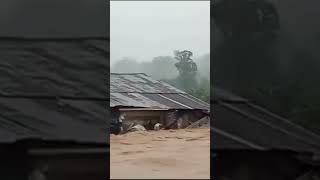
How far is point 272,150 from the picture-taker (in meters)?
1.62

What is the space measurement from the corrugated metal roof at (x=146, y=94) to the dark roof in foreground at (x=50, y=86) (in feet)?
0.84

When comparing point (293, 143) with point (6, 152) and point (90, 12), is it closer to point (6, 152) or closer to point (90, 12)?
point (90, 12)

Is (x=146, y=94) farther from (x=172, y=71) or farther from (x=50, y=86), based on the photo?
(x=50, y=86)

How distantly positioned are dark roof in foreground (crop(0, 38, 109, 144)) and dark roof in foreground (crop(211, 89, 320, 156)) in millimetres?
448

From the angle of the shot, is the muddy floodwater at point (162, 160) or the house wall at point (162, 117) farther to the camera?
Answer: the house wall at point (162, 117)

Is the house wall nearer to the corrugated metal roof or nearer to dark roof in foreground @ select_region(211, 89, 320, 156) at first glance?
the corrugated metal roof

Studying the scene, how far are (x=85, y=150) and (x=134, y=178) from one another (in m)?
0.22

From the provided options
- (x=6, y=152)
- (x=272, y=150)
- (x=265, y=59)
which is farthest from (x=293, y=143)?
(x=6, y=152)

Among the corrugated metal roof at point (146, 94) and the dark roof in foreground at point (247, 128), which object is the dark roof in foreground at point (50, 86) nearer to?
the corrugated metal roof at point (146, 94)

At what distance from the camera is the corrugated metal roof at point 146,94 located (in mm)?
1996

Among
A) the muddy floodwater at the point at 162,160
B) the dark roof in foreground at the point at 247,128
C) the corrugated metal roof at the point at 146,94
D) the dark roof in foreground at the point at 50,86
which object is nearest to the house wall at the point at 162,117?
the corrugated metal roof at the point at 146,94

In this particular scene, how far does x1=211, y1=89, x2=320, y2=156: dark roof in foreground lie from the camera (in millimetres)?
1601

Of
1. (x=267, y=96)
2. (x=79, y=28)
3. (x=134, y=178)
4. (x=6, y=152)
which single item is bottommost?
(x=134, y=178)

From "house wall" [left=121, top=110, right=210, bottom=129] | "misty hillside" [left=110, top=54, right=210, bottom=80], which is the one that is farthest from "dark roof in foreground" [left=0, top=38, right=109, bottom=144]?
"house wall" [left=121, top=110, right=210, bottom=129]
